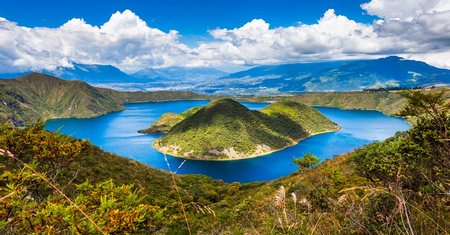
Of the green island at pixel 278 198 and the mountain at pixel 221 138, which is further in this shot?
the mountain at pixel 221 138

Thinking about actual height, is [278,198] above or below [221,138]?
above

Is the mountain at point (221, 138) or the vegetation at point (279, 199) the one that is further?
the mountain at point (221, 138)

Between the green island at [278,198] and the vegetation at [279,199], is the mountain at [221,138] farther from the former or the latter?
the green island at [278,198]

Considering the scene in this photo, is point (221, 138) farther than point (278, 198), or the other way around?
point (221, 138)

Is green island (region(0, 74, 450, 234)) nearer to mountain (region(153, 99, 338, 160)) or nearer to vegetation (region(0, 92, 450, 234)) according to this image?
vegetation (region(0, 92, 450, 234))

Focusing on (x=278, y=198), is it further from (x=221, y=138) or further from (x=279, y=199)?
(x=221, y=138)

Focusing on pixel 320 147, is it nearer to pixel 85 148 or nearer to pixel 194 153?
pixel 194 153

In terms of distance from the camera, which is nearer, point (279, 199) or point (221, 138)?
point (279, 199)

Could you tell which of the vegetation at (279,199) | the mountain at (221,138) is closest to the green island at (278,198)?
the vegetation at (279,199)

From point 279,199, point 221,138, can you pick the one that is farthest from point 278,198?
point 221,138

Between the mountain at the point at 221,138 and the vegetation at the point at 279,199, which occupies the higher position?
the vegetation at the point at 279,199
